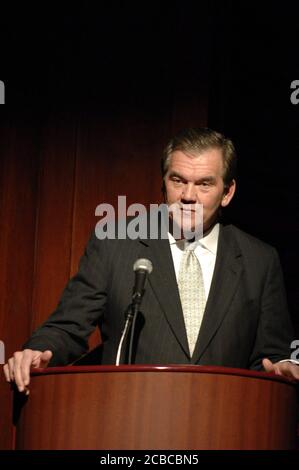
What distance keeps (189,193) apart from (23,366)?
908 millimetres

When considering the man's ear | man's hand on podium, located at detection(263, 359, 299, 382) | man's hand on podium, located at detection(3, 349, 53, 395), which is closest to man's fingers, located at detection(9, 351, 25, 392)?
man's hand on podium, located at detection(3, 349, 53, 395)

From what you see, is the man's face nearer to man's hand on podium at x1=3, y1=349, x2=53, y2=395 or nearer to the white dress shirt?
the white dress shirt

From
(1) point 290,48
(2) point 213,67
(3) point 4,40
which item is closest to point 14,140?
(3) point 4,40

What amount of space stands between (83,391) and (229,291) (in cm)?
84

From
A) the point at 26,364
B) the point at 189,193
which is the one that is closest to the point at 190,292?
the point at 189,193

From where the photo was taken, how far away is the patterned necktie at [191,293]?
9.05ft

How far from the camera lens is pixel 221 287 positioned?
2.82 metres

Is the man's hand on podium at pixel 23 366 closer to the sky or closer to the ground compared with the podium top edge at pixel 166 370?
closer to the ground

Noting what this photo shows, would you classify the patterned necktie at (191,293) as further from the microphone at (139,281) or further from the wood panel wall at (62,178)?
the wood panel wall at (62,178)

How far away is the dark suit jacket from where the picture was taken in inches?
106

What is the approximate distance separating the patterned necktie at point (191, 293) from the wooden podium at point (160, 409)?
603 mm

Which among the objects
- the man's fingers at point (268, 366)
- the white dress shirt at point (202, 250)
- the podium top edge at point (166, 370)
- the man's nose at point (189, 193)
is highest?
the man's nose at point (189, 193)

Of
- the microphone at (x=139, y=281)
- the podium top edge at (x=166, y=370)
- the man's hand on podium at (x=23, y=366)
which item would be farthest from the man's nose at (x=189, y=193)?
the podium top edge at (x=166, y=370)

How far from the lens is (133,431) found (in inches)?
81.4
